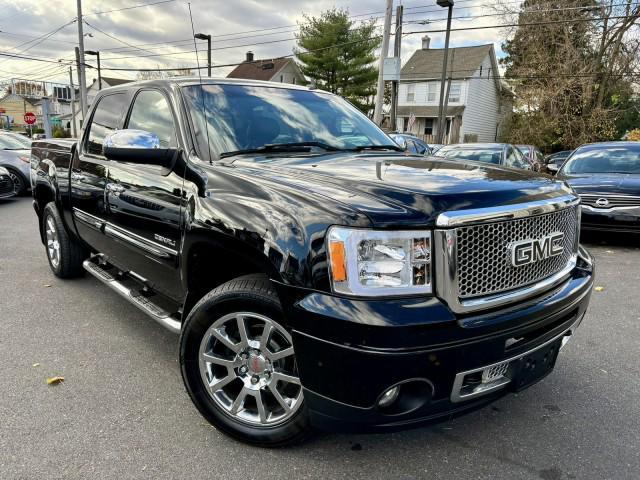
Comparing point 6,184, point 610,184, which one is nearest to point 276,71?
point 6,184

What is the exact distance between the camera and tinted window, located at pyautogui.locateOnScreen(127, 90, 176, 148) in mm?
3113

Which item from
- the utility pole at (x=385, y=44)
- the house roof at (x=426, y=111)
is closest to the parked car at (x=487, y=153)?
the utility pole at (x=385, y=44)

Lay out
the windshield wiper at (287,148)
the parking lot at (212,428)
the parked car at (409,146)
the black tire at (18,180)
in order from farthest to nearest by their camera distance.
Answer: the black tire at (18,180)
the parked car at (409,146)
the windshield wiper at (287,148)
the parking lot at (212,428)

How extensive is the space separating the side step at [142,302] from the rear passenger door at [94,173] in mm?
215

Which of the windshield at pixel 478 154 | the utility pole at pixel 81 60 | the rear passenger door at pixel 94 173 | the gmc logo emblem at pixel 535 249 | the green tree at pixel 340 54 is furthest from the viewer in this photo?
the green tree at pixel 340 54

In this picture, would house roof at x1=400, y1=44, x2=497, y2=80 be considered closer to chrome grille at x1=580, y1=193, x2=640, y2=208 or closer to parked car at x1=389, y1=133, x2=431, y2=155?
parked car at x1=389, y1=133, x2=431, y2=155

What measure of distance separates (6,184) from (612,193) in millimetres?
11913

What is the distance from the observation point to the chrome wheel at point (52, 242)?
5109 millimetres

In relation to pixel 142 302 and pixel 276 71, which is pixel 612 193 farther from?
pixel 276 71

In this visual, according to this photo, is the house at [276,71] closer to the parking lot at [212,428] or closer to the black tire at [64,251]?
the black tire at [64,251]

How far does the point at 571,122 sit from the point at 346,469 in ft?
98.5

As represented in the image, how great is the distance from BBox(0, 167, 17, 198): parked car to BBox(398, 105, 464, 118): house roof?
30.2 m

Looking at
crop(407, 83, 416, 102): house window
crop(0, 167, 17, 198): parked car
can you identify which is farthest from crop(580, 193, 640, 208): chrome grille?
crop(407, 83, 416, 102): house window

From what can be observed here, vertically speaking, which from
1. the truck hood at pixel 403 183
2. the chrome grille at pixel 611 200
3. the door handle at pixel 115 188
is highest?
the truck hood at pixel 403 183
